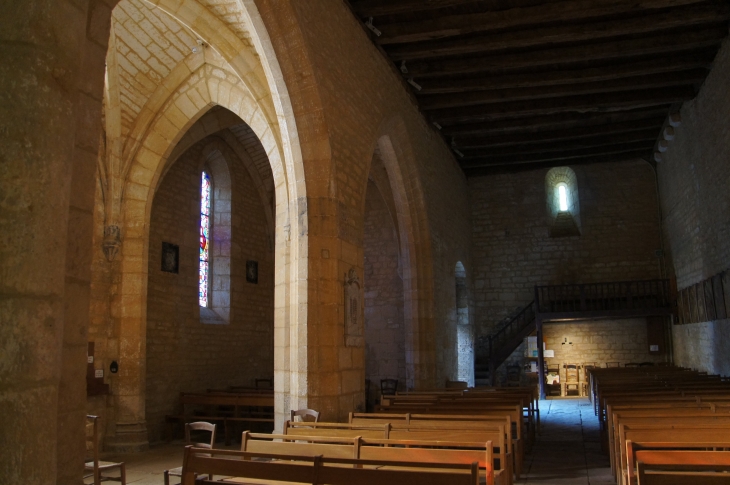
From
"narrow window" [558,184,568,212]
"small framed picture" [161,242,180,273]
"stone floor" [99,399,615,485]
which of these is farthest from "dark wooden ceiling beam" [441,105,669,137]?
"small framed picture" [161,242,180,273]

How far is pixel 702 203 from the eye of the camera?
37.1 ft

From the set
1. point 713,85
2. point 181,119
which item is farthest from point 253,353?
point 713,85

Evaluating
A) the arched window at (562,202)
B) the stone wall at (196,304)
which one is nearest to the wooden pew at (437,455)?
the stone wall at (196,304)

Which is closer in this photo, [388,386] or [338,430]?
[338,430]

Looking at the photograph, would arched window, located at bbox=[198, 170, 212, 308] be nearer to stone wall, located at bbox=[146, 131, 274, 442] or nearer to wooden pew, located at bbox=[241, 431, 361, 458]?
stone wall, located at bbox=[146, 131, 274, 442]

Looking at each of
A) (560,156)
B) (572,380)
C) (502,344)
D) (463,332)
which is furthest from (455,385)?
(560,156)

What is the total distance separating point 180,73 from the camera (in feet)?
28.3

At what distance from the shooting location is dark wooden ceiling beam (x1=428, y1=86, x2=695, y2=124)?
11.7 m

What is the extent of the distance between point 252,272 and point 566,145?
8082mm

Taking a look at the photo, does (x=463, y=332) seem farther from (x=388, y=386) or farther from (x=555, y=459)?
(x=555, y=459)

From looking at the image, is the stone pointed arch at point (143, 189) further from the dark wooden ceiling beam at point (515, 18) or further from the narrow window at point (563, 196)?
the narrow window at point (563, 196)

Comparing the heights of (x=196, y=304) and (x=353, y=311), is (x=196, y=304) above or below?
above

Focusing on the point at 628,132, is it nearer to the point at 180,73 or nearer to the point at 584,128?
the point at 584,128

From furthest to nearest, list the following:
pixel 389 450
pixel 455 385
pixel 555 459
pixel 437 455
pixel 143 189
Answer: pixel 455 385, pixel 143 189, pixel 555 459, pixel 389 450, pixel 437 455
